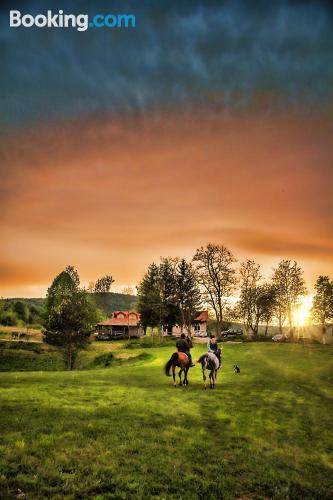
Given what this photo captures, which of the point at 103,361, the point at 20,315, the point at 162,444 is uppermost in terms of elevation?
the point at 162,444

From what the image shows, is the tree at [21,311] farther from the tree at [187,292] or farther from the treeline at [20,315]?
the tree at [187,292]

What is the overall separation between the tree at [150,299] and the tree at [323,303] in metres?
38.0

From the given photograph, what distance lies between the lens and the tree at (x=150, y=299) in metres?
80.6

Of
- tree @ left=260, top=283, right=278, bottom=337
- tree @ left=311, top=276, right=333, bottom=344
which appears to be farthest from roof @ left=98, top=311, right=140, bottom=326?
tree @ left=311, top=276, right=333, bottom=344

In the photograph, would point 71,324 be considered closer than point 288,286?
Yes

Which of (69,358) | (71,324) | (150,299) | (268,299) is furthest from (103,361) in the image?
(268,299)

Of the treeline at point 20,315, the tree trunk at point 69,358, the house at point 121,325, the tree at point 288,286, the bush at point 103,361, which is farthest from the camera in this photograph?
the treeline at point 20,315

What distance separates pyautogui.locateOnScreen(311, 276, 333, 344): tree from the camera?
7544cm

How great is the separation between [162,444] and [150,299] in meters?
74.2

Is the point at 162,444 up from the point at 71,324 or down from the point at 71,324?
up

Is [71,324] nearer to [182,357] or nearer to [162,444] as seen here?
[182,357]

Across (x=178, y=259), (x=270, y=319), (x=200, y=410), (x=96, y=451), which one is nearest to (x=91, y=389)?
(x=200, y=410)

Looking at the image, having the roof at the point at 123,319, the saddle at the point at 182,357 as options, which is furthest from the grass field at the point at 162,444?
the roof at the point at 123,319

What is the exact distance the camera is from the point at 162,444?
912 centimetres
